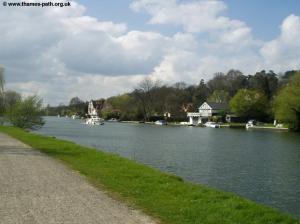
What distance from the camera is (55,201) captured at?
11.5m

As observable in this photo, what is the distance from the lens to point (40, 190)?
13.0m

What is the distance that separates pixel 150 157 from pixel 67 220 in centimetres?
2831

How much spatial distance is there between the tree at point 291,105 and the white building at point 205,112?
56.3 m

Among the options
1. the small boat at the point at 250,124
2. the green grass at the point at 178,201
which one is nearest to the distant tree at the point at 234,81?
the small boat at the point at 250,124

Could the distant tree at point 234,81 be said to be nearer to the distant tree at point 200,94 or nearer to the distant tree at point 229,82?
the distant tree at point 229,82

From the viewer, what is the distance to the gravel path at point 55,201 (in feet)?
31.8

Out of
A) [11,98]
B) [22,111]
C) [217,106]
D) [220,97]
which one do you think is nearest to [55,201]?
[22,111]

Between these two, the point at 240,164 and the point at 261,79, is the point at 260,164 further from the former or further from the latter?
the point at 261,79

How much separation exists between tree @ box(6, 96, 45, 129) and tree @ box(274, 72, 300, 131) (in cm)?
5142

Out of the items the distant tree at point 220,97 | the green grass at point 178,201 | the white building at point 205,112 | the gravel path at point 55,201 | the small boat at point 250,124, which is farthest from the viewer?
the distant tree at point 220,97

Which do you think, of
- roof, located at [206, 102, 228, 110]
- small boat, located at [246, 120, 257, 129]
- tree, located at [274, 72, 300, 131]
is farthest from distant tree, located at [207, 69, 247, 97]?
tree, located at [274, 72, 300, 131]

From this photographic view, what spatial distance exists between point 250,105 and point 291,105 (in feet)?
138

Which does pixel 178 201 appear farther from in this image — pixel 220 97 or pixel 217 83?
pixel 217 83

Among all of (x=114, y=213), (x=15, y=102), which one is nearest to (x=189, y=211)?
(x=114, y=213)
